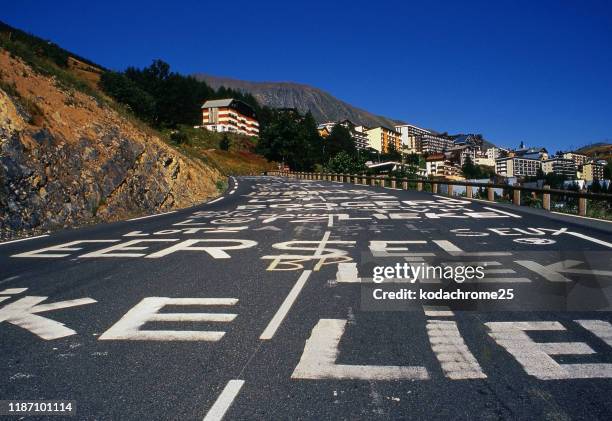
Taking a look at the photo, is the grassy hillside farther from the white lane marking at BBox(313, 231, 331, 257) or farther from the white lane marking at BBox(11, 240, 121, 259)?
the white lane marking at BBox(313, 231, 331, 257)

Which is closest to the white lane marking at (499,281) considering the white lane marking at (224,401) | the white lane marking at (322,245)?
the white lane marking at (322,245)

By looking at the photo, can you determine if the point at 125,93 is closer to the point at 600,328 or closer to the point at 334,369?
the point at 334,369

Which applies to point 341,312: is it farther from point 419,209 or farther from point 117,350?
point 419,209

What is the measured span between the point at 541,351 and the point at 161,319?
3.76m

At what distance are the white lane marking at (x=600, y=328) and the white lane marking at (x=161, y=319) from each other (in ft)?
11.7

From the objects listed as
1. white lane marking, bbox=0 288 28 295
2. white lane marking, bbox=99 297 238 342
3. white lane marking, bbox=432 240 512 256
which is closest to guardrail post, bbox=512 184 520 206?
white lane marking, bbox=432 240 512 256

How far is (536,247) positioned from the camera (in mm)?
9281

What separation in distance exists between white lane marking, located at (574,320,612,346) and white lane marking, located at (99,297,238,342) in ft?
11.7

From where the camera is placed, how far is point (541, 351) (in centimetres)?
411

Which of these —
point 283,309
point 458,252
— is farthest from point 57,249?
point 458,252

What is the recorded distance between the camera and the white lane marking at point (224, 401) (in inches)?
123

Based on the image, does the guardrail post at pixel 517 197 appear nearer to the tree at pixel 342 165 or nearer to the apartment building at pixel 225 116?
the tree at pixel 342 165

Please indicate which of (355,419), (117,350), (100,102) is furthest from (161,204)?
(355,419)

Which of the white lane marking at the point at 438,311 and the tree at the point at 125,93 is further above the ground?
the tree at the point at 125,93
